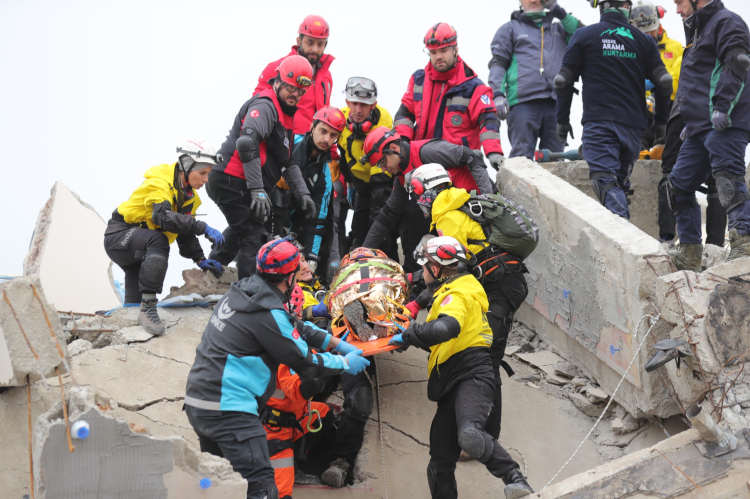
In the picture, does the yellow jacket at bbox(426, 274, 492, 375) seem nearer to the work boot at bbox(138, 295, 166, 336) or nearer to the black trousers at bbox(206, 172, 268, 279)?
the black trousers at bbox(206, 172, 268, 279)

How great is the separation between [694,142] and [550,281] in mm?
1658

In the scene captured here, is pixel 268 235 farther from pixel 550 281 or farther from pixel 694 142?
pixel 694 142

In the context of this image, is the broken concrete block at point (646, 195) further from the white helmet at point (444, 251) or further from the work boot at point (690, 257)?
the white helmet at point (444, 251)

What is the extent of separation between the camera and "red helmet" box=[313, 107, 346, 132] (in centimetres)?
572

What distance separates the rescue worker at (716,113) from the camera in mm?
4969

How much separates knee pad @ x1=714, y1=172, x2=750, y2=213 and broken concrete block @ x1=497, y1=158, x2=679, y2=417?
0.88 m

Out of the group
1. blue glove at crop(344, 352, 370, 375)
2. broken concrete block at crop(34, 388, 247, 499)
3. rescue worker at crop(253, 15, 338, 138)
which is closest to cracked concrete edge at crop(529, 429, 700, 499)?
blue glove at crop(344, 352, 370, 375)

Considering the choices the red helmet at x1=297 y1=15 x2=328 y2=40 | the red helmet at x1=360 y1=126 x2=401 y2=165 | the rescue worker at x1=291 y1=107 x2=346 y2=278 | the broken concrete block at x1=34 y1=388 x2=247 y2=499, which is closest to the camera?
the broken concrete block at x1=34 y1=388 x2=247 y2=499

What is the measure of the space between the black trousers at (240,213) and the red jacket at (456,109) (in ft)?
5.45

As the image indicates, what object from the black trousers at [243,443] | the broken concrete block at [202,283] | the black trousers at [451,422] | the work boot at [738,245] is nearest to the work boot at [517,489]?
the black trousers at [451,422]

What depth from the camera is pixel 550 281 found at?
5582mm

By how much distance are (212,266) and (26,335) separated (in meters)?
2.72

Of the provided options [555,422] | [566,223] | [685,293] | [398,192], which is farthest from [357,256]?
[685,293]

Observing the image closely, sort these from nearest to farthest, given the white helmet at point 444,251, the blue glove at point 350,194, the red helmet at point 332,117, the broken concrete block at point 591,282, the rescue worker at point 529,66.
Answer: the white helmet at point 444,251 → the broken concrete block at point 591,282 → the red helmet at point 332,117 → the rescue worker at point 529,66 → the blue glove at point 350,194
